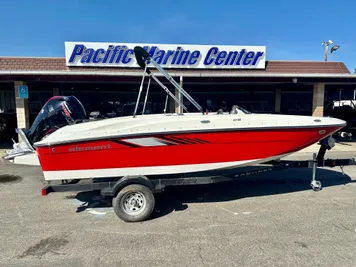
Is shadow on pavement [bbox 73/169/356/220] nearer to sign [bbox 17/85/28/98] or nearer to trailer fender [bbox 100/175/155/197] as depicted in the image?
trailer fender [bbox 100/175/155/197]

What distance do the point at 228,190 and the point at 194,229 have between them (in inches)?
72.5

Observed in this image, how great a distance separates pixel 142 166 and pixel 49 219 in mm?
1680

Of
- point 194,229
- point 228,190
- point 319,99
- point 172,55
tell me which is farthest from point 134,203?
point 319,99

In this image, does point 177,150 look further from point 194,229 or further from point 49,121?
point 49,121

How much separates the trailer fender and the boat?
0.46 feet

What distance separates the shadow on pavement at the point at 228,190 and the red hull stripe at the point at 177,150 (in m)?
0.93

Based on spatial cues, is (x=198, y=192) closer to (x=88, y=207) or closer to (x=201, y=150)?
(x=201, y=150)

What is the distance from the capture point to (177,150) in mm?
3875

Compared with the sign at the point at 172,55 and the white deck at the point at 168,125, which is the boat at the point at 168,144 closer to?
the white deck at the point at 168,125

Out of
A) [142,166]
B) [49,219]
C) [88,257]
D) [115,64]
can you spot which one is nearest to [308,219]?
[142,166]

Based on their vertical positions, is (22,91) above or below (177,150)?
above

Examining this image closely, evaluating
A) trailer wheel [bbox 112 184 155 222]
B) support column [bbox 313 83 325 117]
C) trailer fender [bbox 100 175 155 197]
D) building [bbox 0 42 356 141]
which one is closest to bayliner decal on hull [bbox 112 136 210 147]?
trailer fender [bbox 100 175 155 197]

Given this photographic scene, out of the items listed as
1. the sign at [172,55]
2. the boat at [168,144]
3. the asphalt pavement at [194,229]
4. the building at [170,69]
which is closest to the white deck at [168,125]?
the boat at [168,144]

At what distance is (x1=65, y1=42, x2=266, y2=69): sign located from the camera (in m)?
11.0
